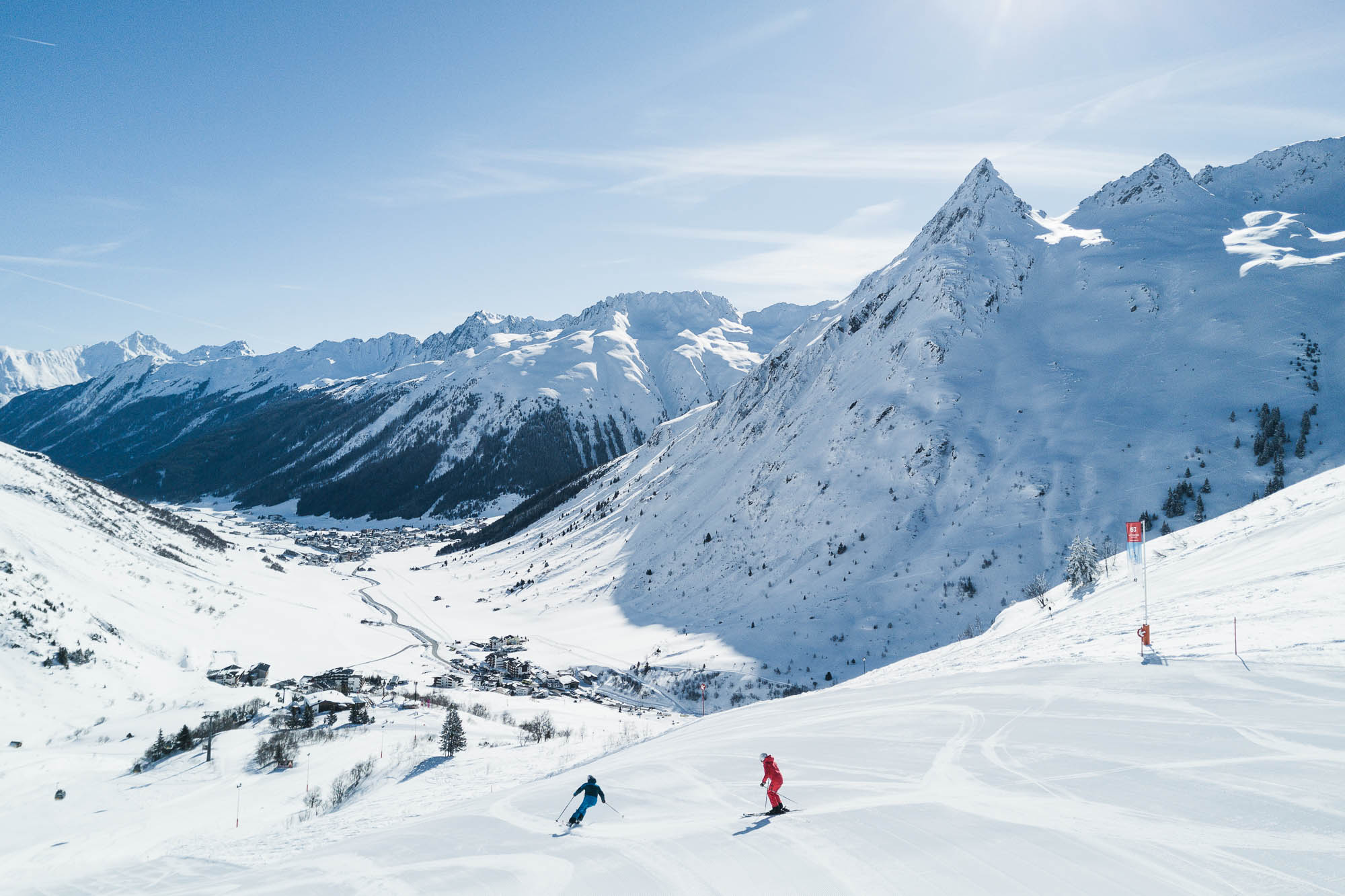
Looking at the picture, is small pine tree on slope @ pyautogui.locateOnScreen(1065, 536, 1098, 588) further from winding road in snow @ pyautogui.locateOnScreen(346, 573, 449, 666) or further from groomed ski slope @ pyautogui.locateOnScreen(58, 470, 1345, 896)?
winding road in snow @ pyautogui.locateOnScreen(346, 573, 449, 666)

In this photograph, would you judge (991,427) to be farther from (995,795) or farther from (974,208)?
(995,795)

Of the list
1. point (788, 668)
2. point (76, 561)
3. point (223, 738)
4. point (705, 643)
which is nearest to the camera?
point (223, 738)

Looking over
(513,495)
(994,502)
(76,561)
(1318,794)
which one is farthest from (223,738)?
(513,495)

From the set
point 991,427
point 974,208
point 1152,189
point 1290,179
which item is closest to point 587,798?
point 991,427

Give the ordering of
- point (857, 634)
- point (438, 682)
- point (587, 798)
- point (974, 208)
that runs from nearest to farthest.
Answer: point (587, 798), point (438, 682), point (857, 634), point (974, 208)

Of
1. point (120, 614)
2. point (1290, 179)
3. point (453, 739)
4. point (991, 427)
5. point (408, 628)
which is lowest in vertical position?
point (408, 628)

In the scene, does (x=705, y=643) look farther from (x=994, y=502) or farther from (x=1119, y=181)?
(x=1119, y=181)
